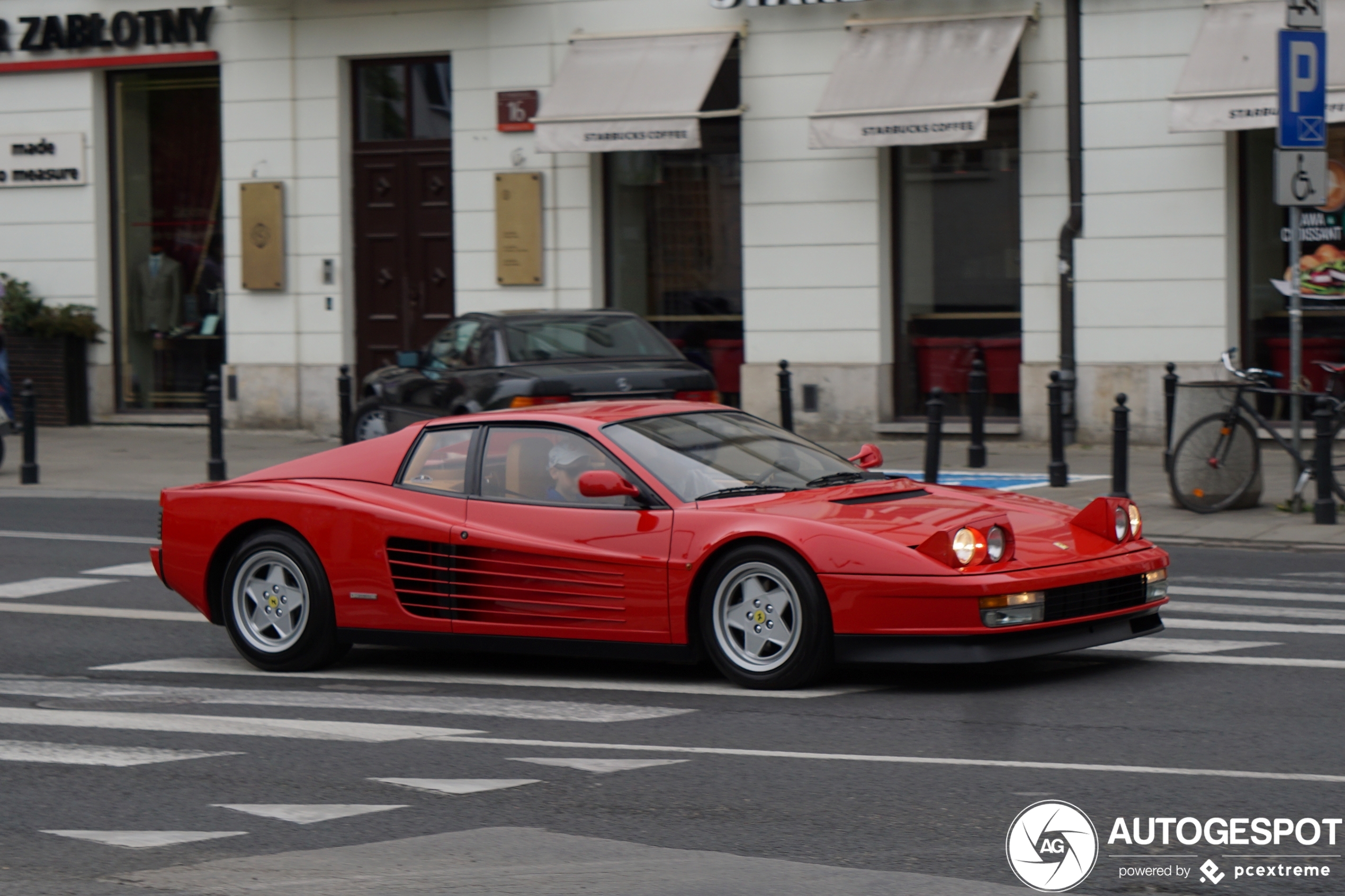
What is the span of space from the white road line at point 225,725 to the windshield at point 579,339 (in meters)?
9.00

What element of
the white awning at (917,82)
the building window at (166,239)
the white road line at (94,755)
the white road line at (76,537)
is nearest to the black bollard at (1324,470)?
the white awning at (917,82)

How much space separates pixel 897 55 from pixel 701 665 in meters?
13.2

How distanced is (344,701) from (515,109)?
15438 mm

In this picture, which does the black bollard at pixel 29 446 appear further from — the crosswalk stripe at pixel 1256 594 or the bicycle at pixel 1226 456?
the crosswalk stripe at pixel 1256 594

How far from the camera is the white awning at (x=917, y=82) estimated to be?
1969cm

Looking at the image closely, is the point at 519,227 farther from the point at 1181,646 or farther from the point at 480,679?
the point at 1181,646

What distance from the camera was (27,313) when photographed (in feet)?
81.3

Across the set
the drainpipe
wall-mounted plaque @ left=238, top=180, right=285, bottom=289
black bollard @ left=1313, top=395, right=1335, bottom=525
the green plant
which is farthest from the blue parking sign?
the green plant

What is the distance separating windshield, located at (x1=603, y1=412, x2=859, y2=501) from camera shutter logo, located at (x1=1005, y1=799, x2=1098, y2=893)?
2735mm

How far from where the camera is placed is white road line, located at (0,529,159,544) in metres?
14.2

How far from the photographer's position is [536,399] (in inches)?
624

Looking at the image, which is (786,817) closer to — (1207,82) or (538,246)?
(1207,82)

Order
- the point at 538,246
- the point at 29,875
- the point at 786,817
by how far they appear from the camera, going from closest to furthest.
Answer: the point at 29,875 → the point at 786,817 → the point at 538,246

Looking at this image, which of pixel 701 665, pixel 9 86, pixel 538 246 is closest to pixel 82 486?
pixel 538 246
